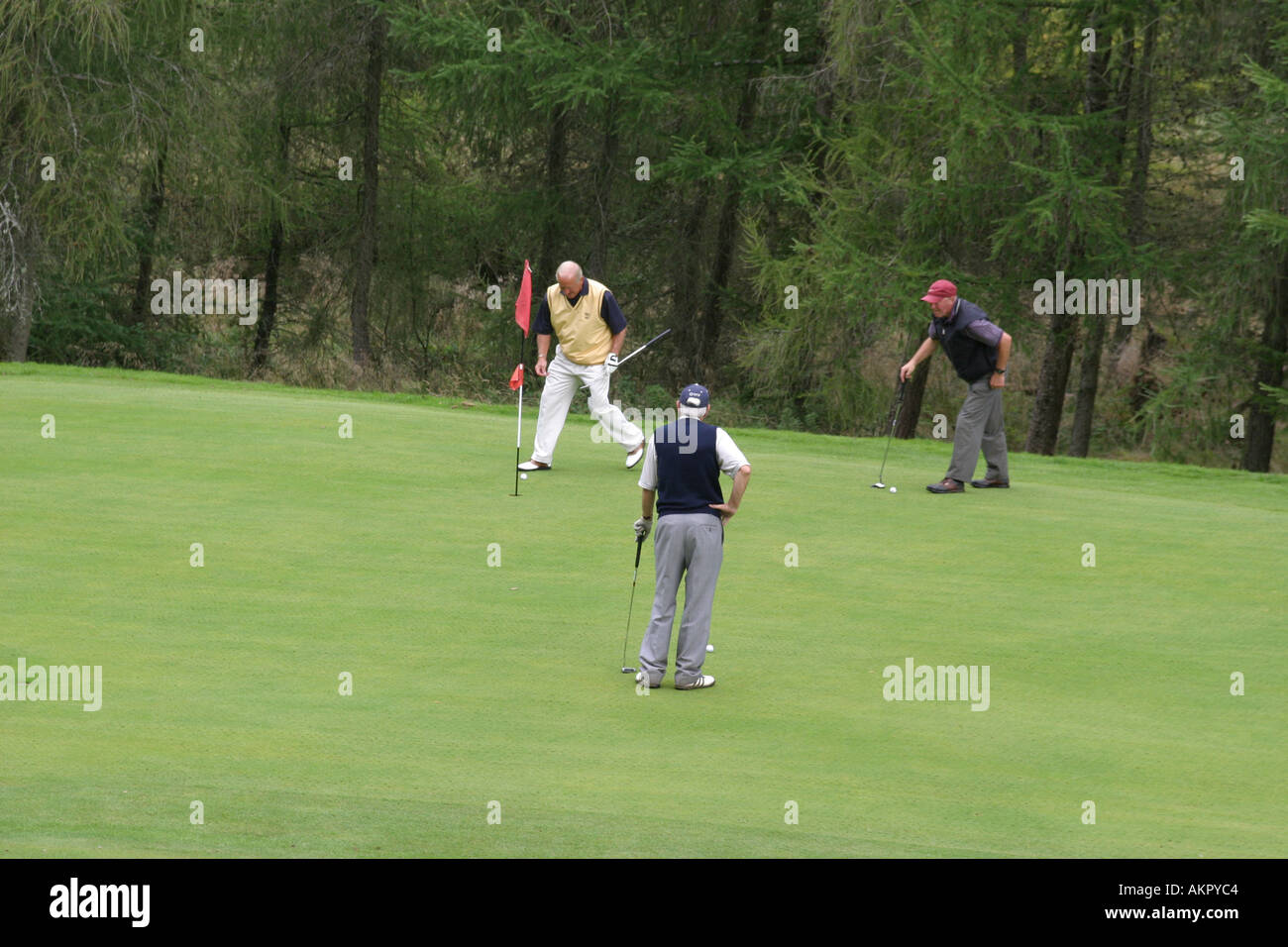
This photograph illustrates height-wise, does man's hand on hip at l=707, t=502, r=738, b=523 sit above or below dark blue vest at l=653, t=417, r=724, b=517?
below

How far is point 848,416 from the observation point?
1372 inches

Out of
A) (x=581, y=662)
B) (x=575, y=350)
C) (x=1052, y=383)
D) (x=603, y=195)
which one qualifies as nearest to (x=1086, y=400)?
(x=1052, y=383)

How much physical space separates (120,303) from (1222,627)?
110ft

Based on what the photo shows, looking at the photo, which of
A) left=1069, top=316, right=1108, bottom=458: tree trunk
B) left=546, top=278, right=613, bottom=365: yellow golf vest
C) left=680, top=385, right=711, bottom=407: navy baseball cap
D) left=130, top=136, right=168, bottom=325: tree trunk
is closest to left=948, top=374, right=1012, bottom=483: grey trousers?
left=546, top=278, right=613, bottom=365: yellow golf vest

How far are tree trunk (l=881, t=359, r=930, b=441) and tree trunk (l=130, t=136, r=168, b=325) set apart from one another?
56.0 ft

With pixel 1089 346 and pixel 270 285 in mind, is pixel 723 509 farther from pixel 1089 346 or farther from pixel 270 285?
pixel 270 285

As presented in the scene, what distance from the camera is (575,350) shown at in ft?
55.9

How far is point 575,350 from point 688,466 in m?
6.94

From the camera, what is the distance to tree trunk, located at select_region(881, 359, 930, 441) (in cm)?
3369

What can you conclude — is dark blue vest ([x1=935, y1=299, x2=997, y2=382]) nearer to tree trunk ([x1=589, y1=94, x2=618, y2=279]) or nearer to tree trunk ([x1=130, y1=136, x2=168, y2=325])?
tree trunk ([x1=589, y1=94, x2=618, y2=279])

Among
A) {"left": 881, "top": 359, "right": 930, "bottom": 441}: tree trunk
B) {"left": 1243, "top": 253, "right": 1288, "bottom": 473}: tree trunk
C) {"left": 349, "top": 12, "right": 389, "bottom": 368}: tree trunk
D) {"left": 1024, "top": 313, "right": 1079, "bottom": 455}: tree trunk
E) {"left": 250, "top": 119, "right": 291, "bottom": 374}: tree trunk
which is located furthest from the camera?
{"left": 250, "top": 119, "right": 291, "bottom": 374}: tree trunk

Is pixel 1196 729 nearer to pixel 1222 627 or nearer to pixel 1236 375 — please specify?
pixel 1222 627

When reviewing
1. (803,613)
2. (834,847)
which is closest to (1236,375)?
(803,613)
